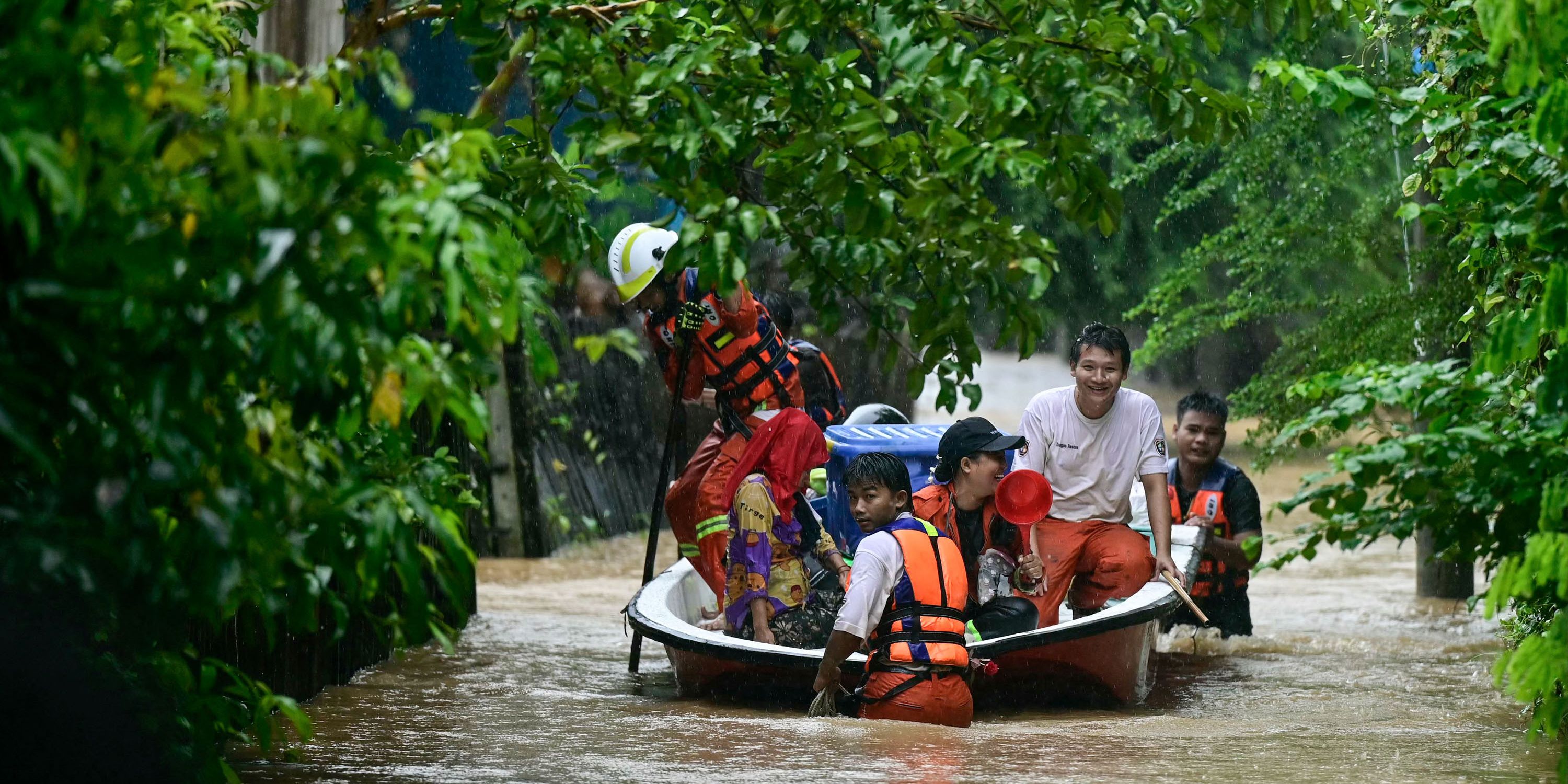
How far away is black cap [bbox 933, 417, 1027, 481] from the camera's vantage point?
6.85 m

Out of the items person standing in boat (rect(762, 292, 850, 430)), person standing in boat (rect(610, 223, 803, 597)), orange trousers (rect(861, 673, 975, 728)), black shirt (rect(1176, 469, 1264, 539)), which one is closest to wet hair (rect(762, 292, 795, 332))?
person standing in boat (rect(762, 292, 850, 430))

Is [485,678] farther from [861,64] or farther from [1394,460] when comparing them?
[861,64]

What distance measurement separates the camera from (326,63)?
142 inches

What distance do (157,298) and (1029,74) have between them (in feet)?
8.37

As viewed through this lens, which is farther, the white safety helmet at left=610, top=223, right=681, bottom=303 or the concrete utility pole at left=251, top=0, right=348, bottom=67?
the concrete utility pole at left=251, top=0, right=348, bottom=67

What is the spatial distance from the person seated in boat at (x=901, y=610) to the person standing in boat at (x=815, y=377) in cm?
218

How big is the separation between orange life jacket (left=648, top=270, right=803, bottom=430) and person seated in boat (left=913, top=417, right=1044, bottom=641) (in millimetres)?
906

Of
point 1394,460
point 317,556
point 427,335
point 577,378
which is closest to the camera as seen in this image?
point 317,556

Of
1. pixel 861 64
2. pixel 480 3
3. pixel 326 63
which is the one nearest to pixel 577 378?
pixel 861 64

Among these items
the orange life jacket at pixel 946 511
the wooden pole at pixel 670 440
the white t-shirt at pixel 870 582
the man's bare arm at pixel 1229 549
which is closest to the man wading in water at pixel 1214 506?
the man's bare arm at pixel 1229 549

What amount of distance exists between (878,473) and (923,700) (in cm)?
81

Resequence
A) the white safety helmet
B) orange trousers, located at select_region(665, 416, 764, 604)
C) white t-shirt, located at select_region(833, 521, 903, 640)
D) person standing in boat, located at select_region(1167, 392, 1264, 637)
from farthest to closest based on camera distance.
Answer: person standing in boat, located at select_region(1167, 392, 1264, 637) < the white safety helmet < orange trousers, located at select_region(665, 416, 764, 604) < white t-shirt, located at select_region(833, 521, 903, 640)

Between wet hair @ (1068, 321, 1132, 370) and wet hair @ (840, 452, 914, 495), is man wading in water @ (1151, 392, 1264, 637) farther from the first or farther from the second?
wet hair @ (840, 452, 914, 495)

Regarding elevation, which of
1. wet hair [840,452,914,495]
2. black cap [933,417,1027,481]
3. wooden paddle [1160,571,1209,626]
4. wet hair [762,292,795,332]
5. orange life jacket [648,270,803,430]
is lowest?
wooden paddle [1160,571,1209,626]
